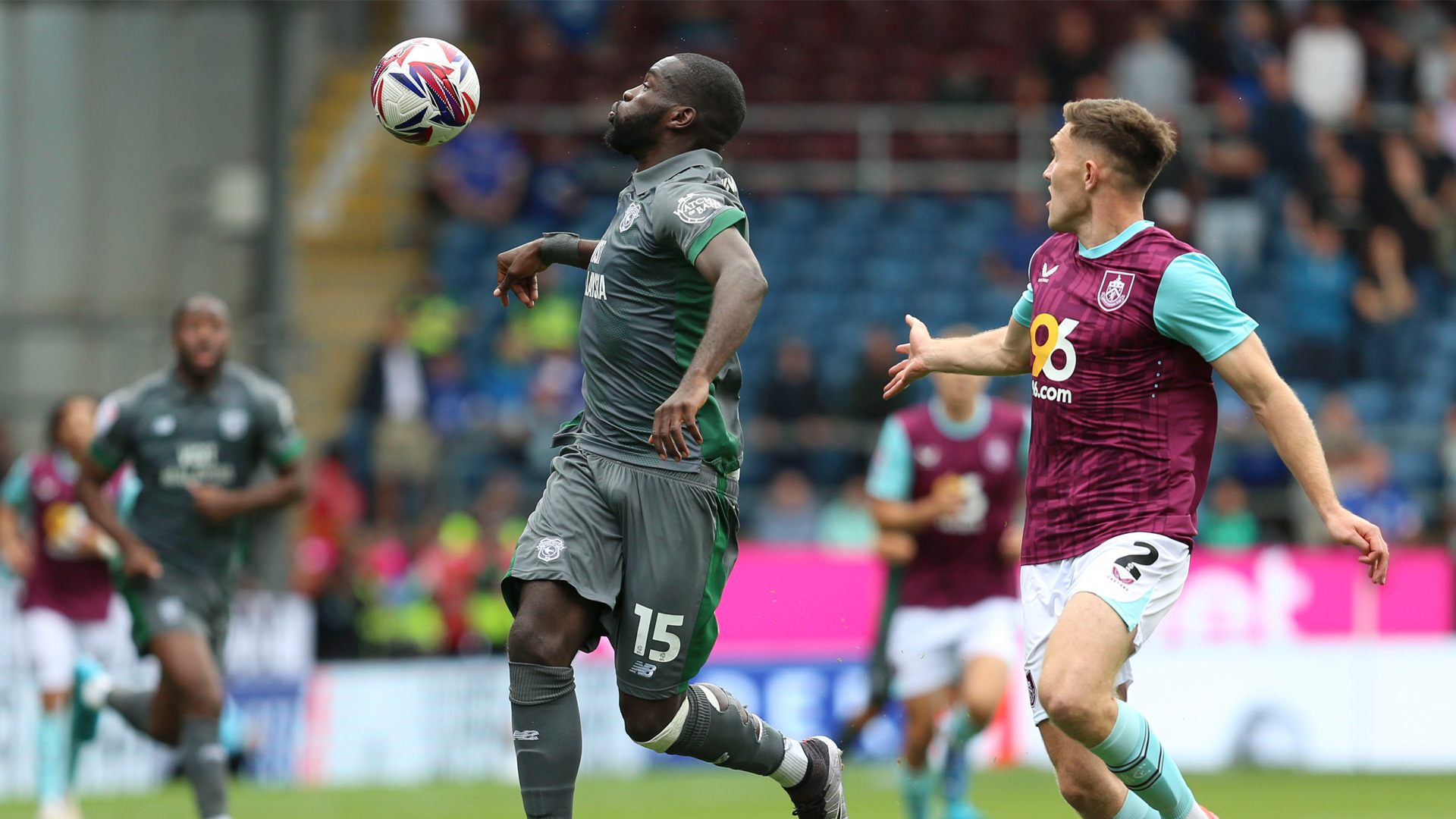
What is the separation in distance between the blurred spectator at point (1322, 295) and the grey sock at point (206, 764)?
11.1 m

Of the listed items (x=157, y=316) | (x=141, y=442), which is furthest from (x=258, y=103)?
(x=141, y=442)

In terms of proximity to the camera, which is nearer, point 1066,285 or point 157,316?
point 1066,285

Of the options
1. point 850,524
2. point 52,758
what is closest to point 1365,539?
point 52,758

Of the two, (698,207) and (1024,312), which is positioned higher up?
(698,207)

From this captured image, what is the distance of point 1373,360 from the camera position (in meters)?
17.0

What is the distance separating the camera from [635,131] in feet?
20.7

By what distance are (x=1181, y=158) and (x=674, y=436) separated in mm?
13094

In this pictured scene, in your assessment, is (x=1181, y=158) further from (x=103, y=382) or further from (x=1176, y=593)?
(x=1176, y=593)

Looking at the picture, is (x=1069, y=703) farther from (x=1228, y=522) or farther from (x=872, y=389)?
(x=872, y=389)

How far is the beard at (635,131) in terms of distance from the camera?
628cm

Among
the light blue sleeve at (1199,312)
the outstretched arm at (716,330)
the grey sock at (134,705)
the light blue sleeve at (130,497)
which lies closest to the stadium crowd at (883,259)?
the light blue sleeve at (130,497)

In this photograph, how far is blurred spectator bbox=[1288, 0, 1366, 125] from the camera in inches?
728

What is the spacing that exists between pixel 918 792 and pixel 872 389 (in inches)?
273

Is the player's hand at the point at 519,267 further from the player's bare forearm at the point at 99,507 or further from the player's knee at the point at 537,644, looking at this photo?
the player's bare forearm at the point at 99,507
